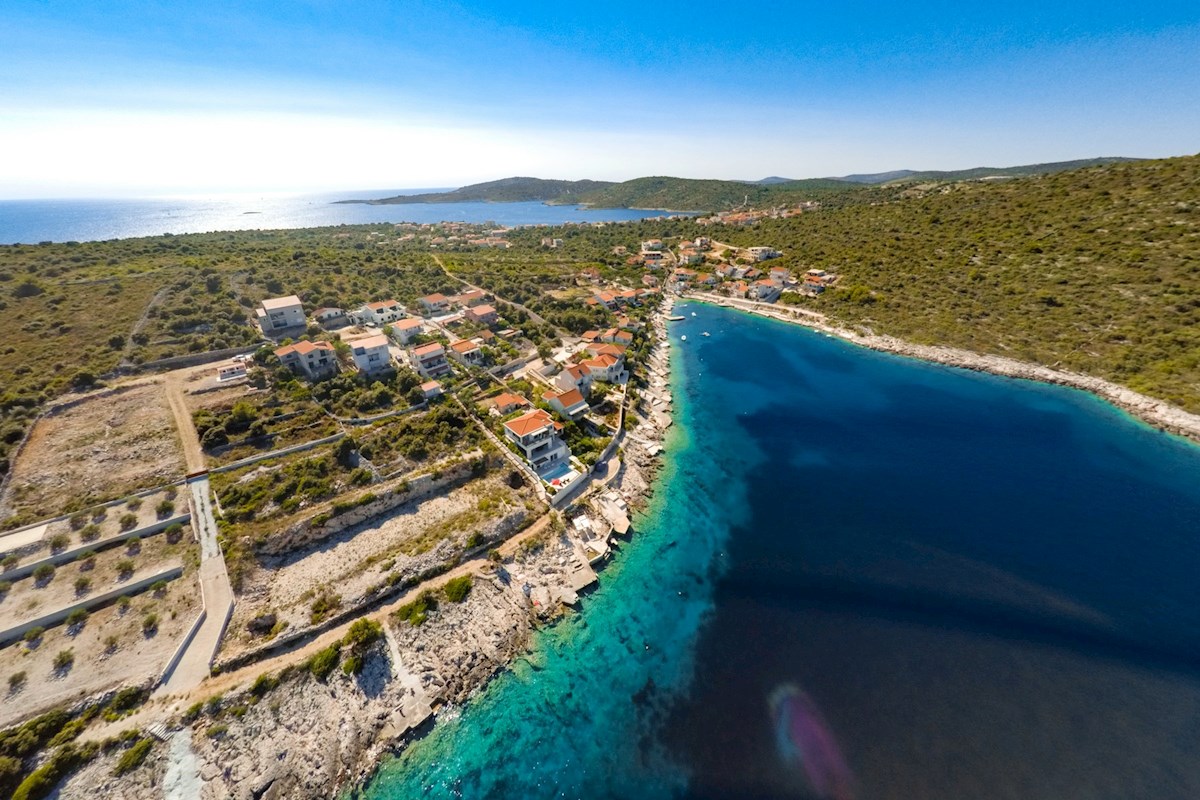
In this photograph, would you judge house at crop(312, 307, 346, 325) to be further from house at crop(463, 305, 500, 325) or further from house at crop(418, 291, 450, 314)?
house at crop(463, 305, 500, 325)

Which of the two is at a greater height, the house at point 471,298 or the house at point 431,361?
the house at point 471,298

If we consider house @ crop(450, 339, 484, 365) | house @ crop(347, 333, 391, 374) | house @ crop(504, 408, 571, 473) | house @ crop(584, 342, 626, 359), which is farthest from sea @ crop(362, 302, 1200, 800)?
house @ crop(347, 333, 391, 374)

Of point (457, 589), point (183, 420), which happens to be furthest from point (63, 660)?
point (183, 420)

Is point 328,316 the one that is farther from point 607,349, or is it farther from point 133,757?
point 133,757

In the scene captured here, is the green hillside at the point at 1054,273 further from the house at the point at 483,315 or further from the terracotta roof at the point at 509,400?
the terracotta roof at the point at 509,400

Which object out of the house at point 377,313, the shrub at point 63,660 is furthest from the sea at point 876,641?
the house at point 377,313

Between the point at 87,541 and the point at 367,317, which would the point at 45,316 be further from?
the point at 87,541
